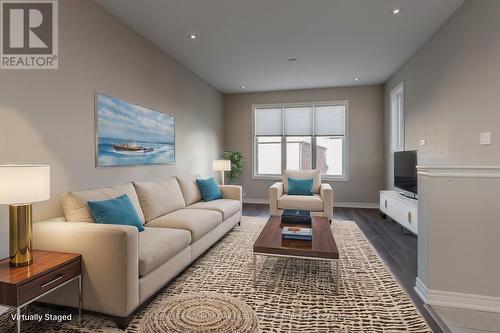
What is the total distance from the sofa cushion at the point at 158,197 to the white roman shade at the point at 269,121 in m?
3.53

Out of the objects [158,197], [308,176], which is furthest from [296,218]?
[308,176]

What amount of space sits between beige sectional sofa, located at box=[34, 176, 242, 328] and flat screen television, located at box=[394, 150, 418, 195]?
318cm

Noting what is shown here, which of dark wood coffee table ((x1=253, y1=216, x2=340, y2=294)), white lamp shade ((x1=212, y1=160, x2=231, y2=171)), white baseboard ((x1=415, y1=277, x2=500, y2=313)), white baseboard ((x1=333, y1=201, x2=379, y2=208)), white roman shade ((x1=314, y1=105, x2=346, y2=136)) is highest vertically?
white roman shade ((x1=314, y1=105, x2=346, y2=136))

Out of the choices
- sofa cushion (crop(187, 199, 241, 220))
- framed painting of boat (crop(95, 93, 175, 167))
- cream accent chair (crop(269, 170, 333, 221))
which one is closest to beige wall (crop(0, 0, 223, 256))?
framed painting of boat (crop(95, 93, 175, 167))

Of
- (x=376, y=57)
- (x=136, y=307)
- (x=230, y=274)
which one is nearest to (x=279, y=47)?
(x=376, y=57)

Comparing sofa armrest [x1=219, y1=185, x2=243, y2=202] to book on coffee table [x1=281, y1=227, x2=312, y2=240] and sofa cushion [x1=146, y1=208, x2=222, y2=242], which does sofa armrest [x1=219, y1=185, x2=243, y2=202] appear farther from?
book on coffee table [x1=281, y1=227, x2=312, y2=240]

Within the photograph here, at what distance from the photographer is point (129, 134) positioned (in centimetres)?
330

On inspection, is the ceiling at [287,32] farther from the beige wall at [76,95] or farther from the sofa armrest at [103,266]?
the sofa armrest at [103,266]

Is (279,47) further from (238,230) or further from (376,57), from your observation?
(238,230)

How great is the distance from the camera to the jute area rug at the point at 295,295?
184 centimetres

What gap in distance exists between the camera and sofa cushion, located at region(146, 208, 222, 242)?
2.80 meters

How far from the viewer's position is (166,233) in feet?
8.13

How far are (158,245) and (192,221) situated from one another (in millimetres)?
708

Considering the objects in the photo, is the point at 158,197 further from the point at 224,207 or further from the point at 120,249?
the point at 120,249
